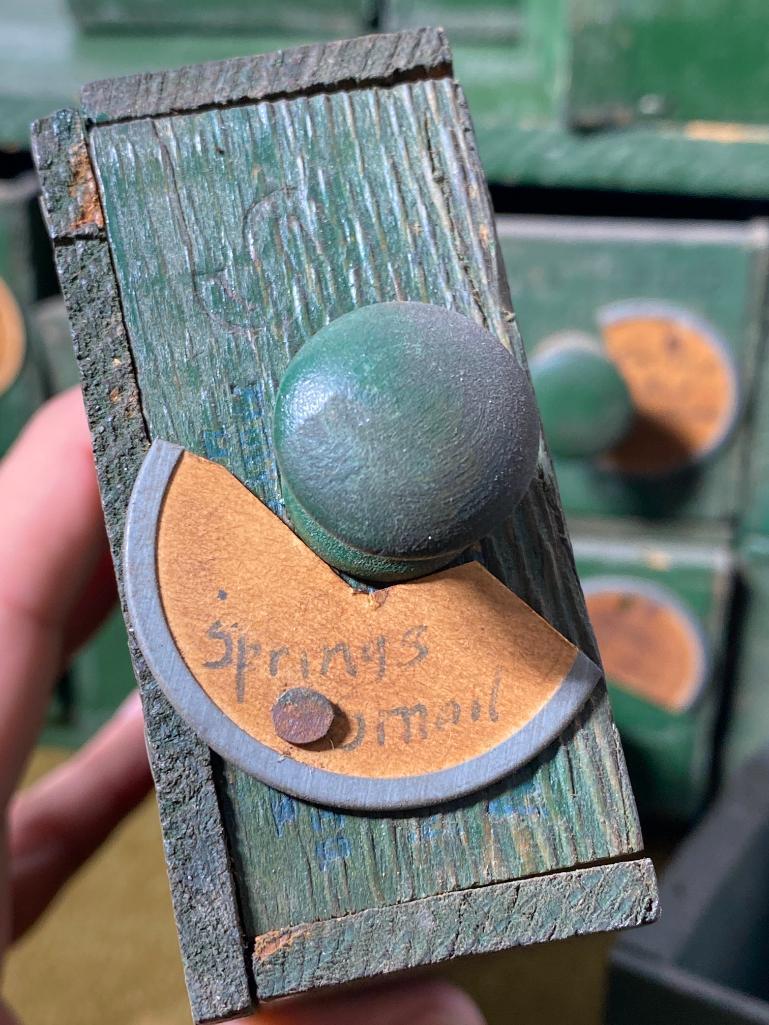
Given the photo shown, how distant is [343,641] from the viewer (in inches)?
12.4

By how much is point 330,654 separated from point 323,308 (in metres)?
0.12

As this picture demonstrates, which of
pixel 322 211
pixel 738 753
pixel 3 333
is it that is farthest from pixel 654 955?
pixel 3 333

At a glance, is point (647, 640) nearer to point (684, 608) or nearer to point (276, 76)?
point (684, 608)

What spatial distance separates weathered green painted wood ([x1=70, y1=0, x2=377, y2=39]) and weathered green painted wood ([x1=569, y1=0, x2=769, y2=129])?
154 millimetres

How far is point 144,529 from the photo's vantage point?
11.9 inches

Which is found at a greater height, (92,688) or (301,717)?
(301,717)

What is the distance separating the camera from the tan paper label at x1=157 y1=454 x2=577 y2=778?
1.01 ft

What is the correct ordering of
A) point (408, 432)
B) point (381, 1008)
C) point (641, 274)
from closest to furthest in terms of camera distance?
1. point (408, 432)
2. point (381, 1008)
3. point (641, 274)

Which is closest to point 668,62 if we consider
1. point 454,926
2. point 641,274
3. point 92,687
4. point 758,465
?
point 641,274

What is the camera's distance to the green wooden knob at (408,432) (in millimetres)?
252

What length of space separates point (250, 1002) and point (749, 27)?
532 millimetres

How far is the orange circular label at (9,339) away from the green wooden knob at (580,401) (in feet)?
1.14

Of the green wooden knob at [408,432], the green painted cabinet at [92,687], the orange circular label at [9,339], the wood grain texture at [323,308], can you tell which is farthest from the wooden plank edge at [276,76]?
the green painted cabinet at [92,687]

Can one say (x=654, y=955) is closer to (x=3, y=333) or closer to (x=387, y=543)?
(x=387, y=543)
